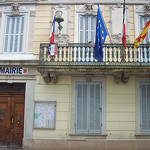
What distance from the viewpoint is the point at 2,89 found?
1015cm

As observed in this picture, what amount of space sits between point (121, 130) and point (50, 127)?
3154 millimetres

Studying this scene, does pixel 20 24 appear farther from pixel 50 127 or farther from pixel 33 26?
pixel 50 127

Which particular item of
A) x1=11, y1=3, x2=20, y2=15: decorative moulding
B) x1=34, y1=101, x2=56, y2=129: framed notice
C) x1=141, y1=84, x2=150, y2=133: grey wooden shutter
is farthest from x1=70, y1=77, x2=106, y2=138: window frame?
x1=11, y1=3, x2=20, y2=15: decorative moulding

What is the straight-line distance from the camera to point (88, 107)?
9523 millimetres

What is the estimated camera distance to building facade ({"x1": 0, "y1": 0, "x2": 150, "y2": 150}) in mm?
9141

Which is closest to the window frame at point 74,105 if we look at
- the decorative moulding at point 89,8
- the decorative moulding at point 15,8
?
the decorative moulding at point 89,8

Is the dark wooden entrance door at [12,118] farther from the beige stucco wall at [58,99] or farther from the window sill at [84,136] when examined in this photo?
the window sill at [84,136]

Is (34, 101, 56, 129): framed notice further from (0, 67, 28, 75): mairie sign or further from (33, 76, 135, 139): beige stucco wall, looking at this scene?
(0, 67, 28, 75): mairie sign

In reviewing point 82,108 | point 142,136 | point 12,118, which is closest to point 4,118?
point 12,118

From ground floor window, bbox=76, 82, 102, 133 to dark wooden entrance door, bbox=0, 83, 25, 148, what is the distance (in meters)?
2.70

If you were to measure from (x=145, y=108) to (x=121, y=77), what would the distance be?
1.77 metres

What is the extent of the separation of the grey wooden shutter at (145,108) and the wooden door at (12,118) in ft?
18.2

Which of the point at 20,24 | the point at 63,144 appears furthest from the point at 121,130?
the point at 20,24

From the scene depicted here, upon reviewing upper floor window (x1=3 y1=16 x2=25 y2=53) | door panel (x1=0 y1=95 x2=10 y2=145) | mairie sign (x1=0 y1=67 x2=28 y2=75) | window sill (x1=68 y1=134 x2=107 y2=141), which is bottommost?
window sill (x1=68 y1=134 x2=107 y2=141)
